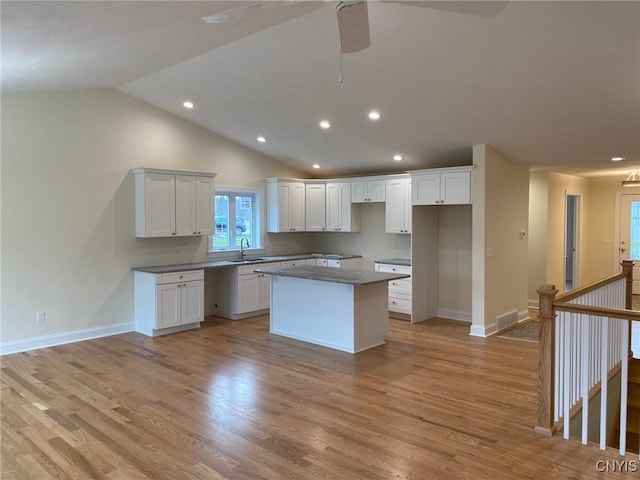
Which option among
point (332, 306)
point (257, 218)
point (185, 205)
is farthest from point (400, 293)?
point (185, 205)

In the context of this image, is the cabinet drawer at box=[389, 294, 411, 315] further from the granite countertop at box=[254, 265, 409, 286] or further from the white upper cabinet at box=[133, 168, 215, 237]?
the white upper cabinet at box=[133, 168, 215, 237]

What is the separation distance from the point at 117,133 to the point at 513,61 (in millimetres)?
4988

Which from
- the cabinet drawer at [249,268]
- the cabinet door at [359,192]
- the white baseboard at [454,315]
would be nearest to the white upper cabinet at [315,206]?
the cabinet door at [359,192]

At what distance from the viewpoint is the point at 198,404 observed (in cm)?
394

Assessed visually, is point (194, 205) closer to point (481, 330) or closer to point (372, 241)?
point (372, 241)

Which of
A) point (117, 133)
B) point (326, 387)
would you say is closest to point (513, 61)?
point (326, 387)

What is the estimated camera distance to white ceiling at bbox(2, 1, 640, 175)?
3.42 meters

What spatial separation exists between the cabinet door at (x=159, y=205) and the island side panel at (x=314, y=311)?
1.70 metres

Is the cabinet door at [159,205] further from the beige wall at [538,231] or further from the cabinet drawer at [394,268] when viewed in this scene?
the beige wall at [538,231]

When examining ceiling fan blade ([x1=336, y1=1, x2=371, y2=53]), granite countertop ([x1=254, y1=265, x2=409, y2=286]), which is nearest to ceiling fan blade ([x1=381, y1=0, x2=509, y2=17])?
ceiling fan blade ([x1=336, y1=1, x2=371, y2=53])

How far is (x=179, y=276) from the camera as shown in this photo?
Answer: 252 inches

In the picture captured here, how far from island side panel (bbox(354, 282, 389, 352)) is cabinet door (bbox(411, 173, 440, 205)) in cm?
156

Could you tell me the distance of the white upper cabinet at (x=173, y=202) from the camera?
20.9ft

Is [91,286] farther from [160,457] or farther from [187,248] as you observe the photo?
[160,457]
